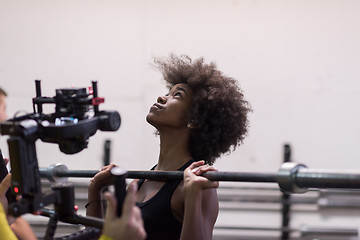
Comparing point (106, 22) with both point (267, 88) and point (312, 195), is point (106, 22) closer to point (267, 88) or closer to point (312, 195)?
point (267, 88)

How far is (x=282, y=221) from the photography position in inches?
147

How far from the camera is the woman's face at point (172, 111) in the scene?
79.0 inches

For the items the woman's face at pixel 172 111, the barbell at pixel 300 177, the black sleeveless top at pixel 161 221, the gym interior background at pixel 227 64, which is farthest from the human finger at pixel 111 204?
the gym interior background at pixel 227 64

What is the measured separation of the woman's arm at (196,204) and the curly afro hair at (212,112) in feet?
1.07

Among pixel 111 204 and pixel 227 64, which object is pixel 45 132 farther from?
pixel 227 64

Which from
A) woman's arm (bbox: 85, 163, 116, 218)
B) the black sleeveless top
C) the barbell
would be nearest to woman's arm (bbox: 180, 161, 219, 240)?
the barbell

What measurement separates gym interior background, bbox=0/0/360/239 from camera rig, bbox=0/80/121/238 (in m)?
2.17

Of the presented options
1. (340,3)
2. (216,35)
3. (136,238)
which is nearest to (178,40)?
(216,35)

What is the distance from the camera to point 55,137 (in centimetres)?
142

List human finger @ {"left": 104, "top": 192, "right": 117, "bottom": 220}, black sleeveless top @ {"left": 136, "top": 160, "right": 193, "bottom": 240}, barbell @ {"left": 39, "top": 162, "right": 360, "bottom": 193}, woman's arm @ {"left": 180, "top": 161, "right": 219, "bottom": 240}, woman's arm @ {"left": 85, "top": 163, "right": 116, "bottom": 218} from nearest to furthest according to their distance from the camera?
human finger @ {"left": 104, "top": 192, "right": 117, "bottom": 220}
barbell @ {"left": 39, "top": 162, "right": 360, "bottom": 193}
woman's arm @ {"left": 180, "top": 161, "right": 219, "bottom": 240}
black sleeveless top @ {"left": 136, "top": 160, "right": 193, "bottom": 240}
woman's arm @ {"left": 85, "top": 163, "right": 116, "bottom": 218}

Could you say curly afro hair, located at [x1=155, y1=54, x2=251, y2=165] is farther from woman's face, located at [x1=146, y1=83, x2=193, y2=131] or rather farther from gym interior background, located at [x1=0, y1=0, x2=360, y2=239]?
gym interior background, located at [x1=0, y1=0, x2=360, y2=239]

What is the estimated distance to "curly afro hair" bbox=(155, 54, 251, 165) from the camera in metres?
2.03

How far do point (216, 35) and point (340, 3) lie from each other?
82cm

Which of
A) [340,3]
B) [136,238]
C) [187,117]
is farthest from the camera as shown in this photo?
[340,3]
